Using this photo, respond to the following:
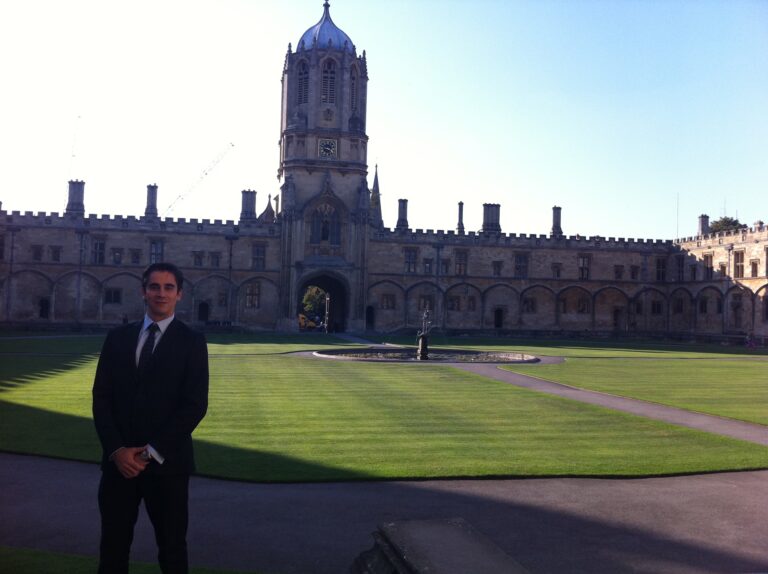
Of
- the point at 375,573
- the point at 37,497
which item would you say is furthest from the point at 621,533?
the point at 37,497

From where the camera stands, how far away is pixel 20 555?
591 centimetres

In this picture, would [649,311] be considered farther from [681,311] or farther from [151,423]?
[151,423]

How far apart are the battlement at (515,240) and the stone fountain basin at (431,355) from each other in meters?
23.3

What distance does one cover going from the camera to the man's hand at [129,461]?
4488 mm

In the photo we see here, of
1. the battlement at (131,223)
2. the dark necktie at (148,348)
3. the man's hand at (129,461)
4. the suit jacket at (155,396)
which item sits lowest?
the man's hand at (129,461)

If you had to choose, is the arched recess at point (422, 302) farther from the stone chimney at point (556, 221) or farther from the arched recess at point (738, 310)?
the arched recess at point (738, 310)

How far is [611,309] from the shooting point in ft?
194

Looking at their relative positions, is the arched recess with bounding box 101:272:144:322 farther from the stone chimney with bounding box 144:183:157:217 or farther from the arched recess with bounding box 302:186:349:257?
the arched recess with bounding box 302:186:349:257

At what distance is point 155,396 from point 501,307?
53.8 metres

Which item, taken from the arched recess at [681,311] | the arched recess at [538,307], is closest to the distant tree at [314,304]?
the arched recess at [538,307]

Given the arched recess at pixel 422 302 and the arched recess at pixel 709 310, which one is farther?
the arched recess at pixel 422 302

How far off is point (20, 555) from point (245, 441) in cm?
486

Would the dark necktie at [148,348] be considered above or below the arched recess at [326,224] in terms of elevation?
below

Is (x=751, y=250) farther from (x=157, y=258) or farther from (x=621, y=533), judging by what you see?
(x=621, y=533)
